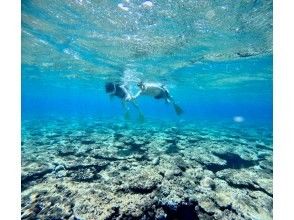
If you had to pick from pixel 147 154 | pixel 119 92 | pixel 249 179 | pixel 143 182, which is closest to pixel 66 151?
pixel 147 154

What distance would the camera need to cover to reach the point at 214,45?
1311 cm

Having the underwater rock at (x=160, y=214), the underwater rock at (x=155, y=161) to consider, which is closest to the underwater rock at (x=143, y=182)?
the underwater rock at (x=160, y=214)

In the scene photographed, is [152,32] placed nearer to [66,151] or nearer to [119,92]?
[119,92]

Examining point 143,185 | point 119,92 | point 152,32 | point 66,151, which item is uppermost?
point 152,32

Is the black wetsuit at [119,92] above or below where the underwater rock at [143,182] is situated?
above

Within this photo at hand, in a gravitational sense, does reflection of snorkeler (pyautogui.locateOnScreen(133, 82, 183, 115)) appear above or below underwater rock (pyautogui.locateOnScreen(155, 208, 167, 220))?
above

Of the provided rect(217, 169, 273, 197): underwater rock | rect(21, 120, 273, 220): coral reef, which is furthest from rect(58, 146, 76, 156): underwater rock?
rect(217, 169, 273, 197): underwater rock

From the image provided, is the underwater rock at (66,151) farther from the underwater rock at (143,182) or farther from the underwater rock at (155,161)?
the underwater rock at (143,182)

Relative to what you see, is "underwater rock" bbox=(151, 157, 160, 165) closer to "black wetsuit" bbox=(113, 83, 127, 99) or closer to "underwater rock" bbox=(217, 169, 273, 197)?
"underwater rock" bbox=(217, 169, 273, 197)

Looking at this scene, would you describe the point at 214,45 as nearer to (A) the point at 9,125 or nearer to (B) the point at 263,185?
(B) the point at 263,185

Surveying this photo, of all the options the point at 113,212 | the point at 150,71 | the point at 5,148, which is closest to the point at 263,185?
the point at 113,212

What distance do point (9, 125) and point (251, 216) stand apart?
5371 millimetres

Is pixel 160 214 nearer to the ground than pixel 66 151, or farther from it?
nearer to the ground

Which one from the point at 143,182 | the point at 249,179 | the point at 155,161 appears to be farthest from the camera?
the point at 155,161
